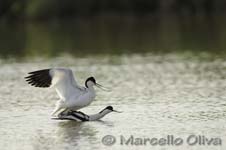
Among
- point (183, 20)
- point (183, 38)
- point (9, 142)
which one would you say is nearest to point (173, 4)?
point (183, 20)

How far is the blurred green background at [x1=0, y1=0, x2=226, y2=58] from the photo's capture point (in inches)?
989

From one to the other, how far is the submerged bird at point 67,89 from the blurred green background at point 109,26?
32.6 ft

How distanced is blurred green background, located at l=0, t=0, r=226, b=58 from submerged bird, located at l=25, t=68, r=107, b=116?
9.92 metres

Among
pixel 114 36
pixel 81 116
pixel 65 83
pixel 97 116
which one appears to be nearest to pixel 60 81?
pixel 65 83

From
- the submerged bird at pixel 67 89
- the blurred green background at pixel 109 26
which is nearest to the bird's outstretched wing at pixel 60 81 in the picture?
the submerged bird at pixel 67 89

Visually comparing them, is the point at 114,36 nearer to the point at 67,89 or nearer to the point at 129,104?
the point at 129,104

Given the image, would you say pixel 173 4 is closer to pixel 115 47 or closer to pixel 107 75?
pixel 115 47

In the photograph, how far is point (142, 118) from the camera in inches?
479

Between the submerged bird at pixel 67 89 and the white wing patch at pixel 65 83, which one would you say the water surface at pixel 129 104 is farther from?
the white wing patch at pixel 65 83

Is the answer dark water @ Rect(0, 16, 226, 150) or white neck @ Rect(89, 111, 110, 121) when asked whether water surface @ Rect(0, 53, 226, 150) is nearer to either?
dark water @ Rect(0, 16, 226, 150)

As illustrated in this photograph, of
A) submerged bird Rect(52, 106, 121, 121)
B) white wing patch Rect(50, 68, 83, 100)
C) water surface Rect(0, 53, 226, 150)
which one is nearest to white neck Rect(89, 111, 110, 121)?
submerged bird Rect(52, 106, 121, 121)

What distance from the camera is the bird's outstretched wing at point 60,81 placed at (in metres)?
12.2

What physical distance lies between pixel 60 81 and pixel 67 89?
5.9 inches

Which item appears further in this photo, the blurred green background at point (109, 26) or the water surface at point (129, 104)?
the blurred green background at point (109, 26)
